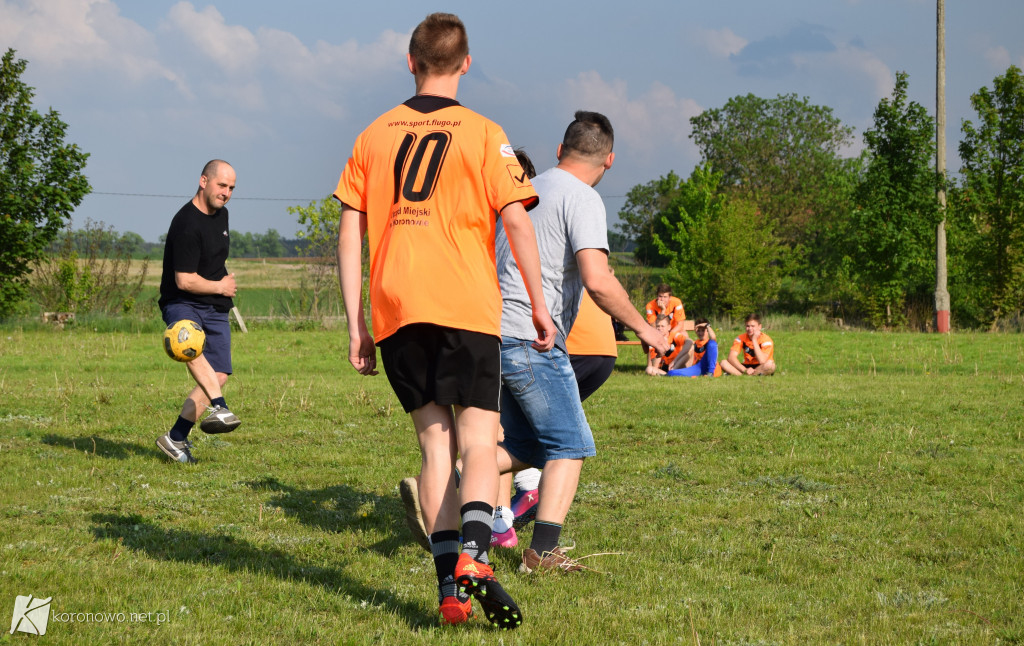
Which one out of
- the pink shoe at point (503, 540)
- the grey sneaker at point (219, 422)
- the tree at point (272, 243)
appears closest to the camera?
the pink shoe at point (503, 540)

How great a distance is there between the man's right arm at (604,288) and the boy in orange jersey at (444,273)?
2.62 ft

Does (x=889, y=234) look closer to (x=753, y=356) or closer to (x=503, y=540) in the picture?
(x=753, y=356)

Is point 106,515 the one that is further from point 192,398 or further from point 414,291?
point 414,291

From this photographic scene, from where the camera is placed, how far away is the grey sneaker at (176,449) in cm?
710

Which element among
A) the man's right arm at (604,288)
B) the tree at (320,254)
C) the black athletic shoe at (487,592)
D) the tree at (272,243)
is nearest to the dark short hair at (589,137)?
the man's right arm at (604,288)

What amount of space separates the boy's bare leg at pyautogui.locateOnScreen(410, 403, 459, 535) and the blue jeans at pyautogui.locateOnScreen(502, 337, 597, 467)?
78 centimetres

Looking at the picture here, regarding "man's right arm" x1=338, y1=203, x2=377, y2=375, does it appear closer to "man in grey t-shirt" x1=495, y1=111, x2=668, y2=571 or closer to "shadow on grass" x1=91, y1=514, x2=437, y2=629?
"man in grey t-shirt" x1=495, y1=111, x2=668, y2=571

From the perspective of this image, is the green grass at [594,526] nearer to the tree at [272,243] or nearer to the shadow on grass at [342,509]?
the shadow on grass at [342,509]

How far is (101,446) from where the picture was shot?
25.7 feet

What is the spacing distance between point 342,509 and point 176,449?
2.05m

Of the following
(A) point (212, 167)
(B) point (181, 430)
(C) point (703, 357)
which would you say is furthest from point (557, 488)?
(C) point (703, 357)

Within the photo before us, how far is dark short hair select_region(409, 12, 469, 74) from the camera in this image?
3490 millimetres

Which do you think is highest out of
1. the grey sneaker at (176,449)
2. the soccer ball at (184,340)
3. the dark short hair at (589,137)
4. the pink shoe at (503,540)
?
the dark short hair at (589,137)

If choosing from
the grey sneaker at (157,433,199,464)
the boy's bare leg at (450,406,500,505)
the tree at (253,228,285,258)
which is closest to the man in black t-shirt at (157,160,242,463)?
the grey sneaker at (157,433,199,464)
